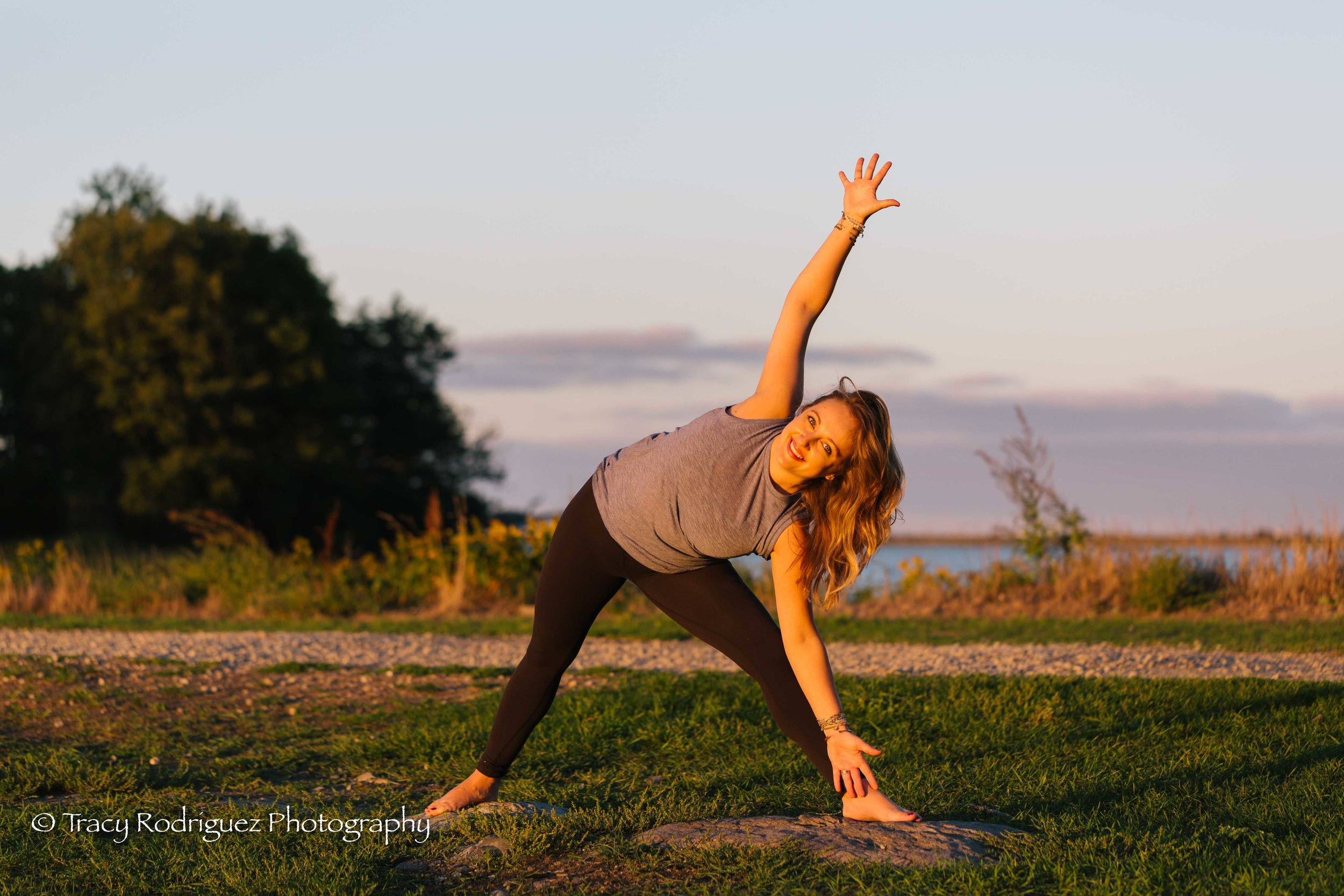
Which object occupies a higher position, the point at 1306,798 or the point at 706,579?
the point at 706,579

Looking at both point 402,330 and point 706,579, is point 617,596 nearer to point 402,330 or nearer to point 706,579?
point 706,579

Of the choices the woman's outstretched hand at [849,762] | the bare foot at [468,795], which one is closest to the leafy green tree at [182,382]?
the bare foot at [468,795]

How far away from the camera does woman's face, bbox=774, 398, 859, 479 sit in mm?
3631

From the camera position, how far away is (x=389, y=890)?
3637 mm

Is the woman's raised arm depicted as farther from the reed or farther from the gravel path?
the reed

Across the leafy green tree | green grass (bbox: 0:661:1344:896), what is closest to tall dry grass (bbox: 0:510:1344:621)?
green grass (bbox: 0:661:1344:896)

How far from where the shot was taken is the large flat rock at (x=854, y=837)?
3617 millimetres

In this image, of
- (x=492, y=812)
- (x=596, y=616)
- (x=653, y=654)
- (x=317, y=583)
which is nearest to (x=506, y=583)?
(x=317, y=583)

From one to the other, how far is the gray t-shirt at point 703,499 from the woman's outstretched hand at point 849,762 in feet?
2.14

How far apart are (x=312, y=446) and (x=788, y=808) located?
3234cm

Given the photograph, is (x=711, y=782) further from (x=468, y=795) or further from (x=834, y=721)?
(x=834, y=721)

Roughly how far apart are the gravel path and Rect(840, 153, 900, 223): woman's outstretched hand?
4.25m

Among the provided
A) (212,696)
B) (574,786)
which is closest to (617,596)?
(212,696)

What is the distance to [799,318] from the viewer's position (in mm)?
3883
